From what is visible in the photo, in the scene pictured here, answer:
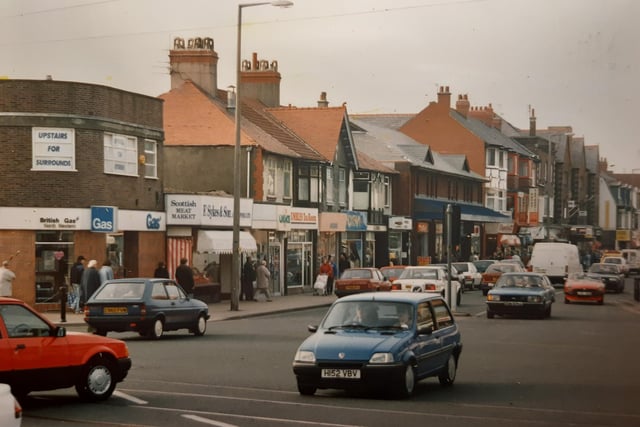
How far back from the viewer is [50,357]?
1445 cm

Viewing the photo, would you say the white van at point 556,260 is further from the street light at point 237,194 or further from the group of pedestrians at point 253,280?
the street light at point 237,194

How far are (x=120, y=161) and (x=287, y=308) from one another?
299 inches

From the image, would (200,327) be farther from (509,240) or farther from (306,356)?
(509,240)

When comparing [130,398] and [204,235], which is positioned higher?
[204,235]

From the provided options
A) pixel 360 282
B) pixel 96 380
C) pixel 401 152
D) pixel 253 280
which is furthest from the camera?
pixel 401 152

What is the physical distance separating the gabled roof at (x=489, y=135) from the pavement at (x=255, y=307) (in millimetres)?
45124

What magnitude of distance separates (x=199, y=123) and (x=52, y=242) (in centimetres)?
1494

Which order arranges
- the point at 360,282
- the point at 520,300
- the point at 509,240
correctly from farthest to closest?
the point at 509,240, the point at 360,282, the point at 520,300

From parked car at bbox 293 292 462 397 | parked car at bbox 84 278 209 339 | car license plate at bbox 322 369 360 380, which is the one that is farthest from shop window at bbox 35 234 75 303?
car license plate at bbox 322 369 360 380

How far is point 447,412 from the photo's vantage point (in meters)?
14.7

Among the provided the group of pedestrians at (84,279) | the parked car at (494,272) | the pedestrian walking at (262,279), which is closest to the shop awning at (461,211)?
the parked car at (494,272)

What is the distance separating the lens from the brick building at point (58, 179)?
121 ft

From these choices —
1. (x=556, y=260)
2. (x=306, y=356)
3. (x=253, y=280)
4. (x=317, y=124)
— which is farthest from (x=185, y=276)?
(x=556, y=260)

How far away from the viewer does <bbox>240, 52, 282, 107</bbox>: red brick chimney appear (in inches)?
2457
